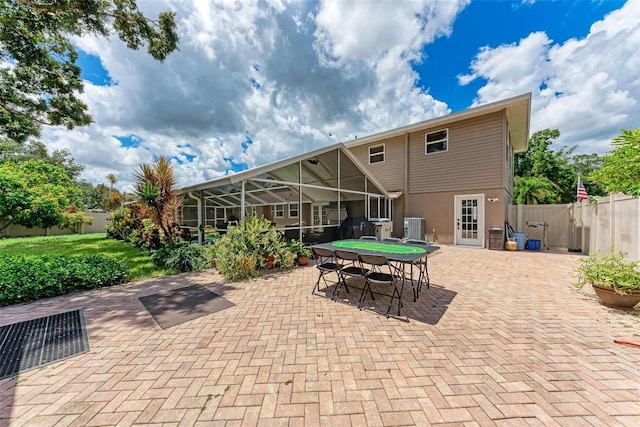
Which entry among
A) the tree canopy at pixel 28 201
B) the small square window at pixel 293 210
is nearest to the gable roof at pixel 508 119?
the small square window at pixel 293 210

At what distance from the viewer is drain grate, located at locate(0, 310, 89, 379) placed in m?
2.49

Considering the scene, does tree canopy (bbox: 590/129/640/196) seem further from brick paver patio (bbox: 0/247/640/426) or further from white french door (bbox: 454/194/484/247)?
white french door (bbox: 454/194/484/247)

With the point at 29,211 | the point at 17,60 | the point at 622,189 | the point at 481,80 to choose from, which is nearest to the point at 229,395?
the point at 622,189

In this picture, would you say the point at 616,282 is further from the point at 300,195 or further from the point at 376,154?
the point at 376,154

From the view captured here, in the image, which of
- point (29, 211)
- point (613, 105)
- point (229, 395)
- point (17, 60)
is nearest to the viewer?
point (229, 395)

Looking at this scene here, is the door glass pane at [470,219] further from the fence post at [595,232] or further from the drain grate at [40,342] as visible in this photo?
the drain grate at [40,342]

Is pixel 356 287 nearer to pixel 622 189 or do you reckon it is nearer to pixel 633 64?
pixel 622 189

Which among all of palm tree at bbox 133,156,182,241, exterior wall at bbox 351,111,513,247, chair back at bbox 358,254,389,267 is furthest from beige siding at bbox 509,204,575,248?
palm tree at bbox 133,156,182,241

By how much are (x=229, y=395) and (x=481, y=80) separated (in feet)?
47.2

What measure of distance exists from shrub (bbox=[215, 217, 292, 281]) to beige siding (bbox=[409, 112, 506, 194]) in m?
8.28

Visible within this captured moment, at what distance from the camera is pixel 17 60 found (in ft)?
26.2

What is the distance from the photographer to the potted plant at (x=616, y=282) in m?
3.62

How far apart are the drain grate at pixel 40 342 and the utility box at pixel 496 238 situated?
12070 millimetres

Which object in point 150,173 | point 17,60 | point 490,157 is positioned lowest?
point 150,173
